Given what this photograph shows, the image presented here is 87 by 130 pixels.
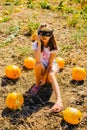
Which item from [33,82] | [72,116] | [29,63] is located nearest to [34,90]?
[33,82]

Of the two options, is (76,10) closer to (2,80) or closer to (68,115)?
(2,80)

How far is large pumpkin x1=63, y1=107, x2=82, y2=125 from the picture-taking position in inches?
200

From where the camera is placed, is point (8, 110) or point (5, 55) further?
point (5, 55)

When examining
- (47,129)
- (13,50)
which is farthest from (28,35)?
(47,129)

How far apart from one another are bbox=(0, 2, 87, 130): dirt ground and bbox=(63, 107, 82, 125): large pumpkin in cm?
8

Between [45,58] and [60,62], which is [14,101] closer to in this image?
[45,58]

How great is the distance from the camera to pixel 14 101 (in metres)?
5.33

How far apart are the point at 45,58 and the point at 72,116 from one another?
3.91ft

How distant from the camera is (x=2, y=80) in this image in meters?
6.15

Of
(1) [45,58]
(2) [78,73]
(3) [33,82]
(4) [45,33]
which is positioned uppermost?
(4) [45,33]

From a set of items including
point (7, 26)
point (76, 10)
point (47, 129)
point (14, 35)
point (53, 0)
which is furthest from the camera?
point (53, 0)

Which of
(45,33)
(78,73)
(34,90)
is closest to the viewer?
(45,33)

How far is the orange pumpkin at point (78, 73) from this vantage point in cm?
608

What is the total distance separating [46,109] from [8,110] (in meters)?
0.57
